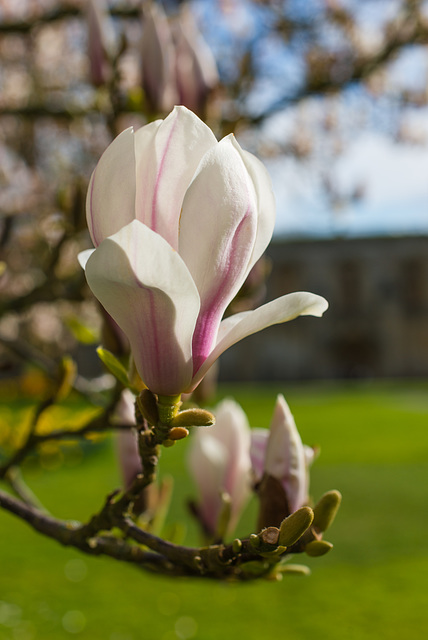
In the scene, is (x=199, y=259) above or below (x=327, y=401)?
above

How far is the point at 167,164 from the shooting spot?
0.59 metres

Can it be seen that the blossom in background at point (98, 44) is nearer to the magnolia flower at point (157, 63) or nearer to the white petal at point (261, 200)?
the magnolia flower at point (157, 63)

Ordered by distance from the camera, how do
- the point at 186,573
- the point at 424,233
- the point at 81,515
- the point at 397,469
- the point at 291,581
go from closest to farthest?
the point at 186,573, the point at 291,581, the point at 81,515, the point at 397,469, the point at 424,233

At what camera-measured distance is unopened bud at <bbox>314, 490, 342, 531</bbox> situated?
760mm

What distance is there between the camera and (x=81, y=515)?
23.2ft

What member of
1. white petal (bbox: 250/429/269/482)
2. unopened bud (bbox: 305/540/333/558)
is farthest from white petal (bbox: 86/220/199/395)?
white petal (bbox: 250/429/269/482)

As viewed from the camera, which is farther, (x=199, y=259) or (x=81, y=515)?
(x=81, y=515)

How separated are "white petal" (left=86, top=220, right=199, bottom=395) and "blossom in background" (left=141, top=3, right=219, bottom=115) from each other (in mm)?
971

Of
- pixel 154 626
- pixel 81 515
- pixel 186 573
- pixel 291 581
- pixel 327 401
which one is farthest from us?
pixel 327 401

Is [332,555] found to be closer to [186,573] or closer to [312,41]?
[312,41]

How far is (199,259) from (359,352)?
3234 centimetres

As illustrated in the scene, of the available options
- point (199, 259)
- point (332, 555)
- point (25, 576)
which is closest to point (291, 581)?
point (332, 555)

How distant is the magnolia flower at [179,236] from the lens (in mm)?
568

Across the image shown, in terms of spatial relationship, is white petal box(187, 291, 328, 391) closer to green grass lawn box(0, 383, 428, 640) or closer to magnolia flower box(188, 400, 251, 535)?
magnolia flower box(188, 400, 251, 535)
